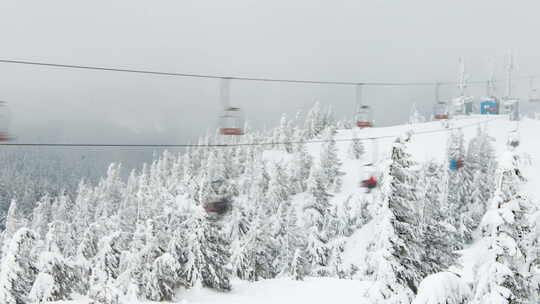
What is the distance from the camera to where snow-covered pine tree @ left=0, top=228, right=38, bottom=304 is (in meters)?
24.2

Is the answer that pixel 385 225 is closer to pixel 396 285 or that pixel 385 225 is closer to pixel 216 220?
pixel 396 285

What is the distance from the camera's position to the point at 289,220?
1964 inches

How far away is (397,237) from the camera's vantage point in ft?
64.6

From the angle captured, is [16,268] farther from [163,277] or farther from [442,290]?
[442,290]

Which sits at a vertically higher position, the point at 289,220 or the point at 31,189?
the point at 289,220

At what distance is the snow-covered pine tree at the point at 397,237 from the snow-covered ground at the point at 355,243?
1.36 meters

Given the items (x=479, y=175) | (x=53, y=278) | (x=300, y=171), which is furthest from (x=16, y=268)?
(x=300, y=171)

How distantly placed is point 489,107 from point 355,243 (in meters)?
58.3

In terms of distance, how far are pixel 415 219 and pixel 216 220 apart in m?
17.8

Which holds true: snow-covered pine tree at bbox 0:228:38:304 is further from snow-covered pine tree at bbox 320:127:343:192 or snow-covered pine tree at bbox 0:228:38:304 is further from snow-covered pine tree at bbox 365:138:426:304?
snow-covered pine tree at bbox 320:127:343:192

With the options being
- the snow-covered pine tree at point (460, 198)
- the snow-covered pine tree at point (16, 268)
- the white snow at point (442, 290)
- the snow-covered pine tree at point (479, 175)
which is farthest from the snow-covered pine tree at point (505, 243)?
the snow-covered pine tree at point (479, 175)

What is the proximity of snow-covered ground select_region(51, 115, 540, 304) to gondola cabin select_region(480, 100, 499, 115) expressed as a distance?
9412 millimetres

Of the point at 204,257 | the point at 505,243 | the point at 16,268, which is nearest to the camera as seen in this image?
the point at 505,243

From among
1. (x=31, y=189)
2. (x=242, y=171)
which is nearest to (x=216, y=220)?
(x=242, y=171)
